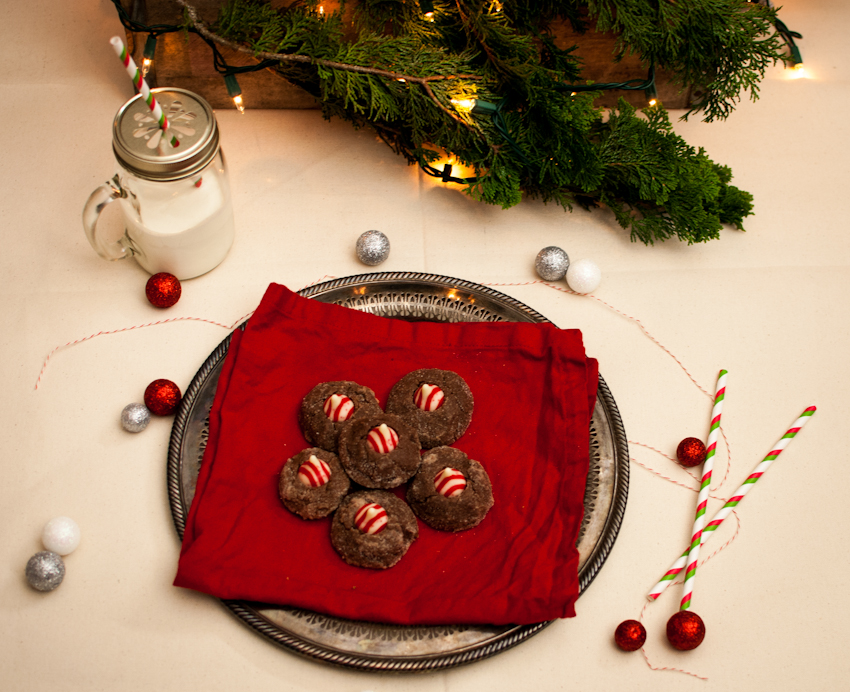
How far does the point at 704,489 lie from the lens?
3.32ft

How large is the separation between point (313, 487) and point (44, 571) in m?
0.35

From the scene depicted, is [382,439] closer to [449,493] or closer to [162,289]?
[449,493]

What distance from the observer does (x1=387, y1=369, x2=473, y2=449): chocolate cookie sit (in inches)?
36.8

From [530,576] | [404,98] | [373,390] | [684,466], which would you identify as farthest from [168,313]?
[684,466]

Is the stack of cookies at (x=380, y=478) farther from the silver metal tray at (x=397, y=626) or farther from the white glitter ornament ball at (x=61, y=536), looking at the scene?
the white glitter ornament ball at (x=61, y=536)

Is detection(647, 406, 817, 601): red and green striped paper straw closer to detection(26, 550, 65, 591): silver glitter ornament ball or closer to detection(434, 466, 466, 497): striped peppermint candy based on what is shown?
detection(434, 466, 466, 497): striped peppermint candy

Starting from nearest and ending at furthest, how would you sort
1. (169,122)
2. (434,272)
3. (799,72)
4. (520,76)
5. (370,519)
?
1. (370,519)
2. (169,122)
3. (520,76)
4. (434,272)
5. (799,72)

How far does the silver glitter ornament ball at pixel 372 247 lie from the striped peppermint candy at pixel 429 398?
0.29 meters

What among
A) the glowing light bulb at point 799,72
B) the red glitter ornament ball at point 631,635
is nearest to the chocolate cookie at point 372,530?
the red glitter ornament ball at point 631,635

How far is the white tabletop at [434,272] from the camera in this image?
913mm

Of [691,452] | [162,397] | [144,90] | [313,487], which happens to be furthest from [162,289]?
[691,452]

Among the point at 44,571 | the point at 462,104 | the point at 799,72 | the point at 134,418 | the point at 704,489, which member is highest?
the point at 799,72

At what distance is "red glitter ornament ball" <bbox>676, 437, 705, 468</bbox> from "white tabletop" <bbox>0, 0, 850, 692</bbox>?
0.02m

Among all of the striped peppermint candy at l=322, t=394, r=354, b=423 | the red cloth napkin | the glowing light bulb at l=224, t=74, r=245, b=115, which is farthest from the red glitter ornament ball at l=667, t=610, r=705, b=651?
the glowing light bulb at l=224, t=74, r=245, b=115
